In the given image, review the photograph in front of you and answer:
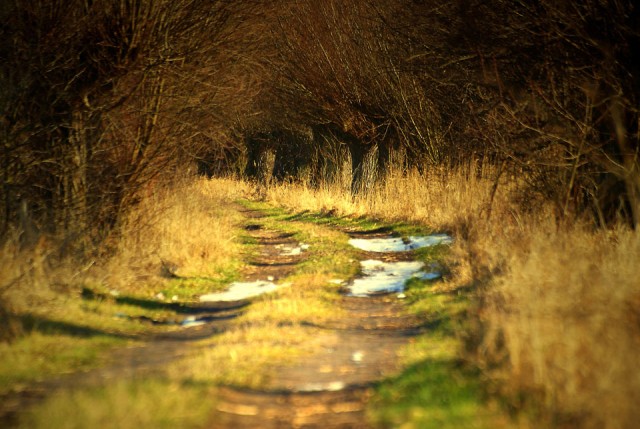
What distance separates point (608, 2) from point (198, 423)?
307 inches

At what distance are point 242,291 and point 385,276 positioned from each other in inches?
96.1

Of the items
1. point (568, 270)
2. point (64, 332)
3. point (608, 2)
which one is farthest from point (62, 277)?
point (608, 2)

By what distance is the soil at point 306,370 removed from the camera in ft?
17.5

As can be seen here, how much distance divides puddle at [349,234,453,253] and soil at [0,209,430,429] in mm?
4197

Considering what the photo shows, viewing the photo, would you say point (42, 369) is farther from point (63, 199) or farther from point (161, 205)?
point (161, 205)

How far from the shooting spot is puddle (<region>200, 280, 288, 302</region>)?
10.8 metres

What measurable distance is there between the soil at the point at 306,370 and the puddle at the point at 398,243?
13.8 ft

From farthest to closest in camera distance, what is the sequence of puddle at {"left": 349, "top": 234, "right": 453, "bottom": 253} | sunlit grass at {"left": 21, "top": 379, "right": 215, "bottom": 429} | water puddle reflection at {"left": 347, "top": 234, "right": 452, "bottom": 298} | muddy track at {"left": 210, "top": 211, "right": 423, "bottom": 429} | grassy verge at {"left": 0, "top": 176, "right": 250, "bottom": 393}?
puddle at {"left": 349, "top": 234, "right": 453, "bottom": 253} → water puddle reflection at {"left": 347, "top": 234, "right": 452, "bottom": 298} → grassy verge at {"left": 0, "top": 176, "right": 250, "bottom": 393} → muddy track at {"left": 210, "top": 211, "right": 423, "bottom": 429} → sunlit grass at {"left": 21, "top": 379, "right": 215, "bottom": 429}

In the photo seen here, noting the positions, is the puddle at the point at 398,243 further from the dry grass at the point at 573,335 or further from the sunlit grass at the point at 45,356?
the sunlit grass at the point at 45,356

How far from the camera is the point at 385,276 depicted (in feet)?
39.8

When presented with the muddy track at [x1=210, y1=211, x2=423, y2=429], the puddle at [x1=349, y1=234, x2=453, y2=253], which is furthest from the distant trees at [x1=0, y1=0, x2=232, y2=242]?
the puddle at [x1=349, y1=234, x2=453, y2=253]

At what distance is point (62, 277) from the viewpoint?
9.55 metres

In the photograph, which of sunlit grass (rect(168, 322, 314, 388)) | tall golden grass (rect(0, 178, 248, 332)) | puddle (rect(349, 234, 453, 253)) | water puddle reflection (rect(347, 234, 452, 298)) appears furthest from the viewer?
puddle (rect(349, 234, 453, 253))

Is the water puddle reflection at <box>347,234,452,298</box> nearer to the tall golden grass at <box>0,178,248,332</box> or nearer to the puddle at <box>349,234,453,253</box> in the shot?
the puddle at <box>349,234,453,253</box>
